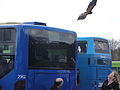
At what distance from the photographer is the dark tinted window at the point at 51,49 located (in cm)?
1049

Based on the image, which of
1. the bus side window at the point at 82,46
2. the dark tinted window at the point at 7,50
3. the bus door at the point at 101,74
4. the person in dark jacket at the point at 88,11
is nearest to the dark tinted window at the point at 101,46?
the bus side window at the point at 82,46

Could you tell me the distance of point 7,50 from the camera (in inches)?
406

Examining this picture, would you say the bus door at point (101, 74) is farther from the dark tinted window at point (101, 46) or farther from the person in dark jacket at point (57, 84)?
the person in dark jacket at point (57, 84)

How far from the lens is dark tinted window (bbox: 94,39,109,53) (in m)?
15.8

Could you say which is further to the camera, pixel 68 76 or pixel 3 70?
pixel 68 76

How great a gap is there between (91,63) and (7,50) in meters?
5.71

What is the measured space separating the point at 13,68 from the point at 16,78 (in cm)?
34

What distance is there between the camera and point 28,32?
34.1ft

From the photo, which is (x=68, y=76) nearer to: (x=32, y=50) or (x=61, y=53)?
(x=61, y=53)

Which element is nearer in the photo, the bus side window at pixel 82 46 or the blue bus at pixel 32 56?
the blue bus at pixel 32 56

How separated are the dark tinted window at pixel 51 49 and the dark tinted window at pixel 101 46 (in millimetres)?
3806

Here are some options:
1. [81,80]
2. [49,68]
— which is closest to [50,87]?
[49,68]

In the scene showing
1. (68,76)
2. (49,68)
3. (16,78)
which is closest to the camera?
(16,78)

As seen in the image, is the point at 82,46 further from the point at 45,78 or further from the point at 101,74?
the point at 45,78
